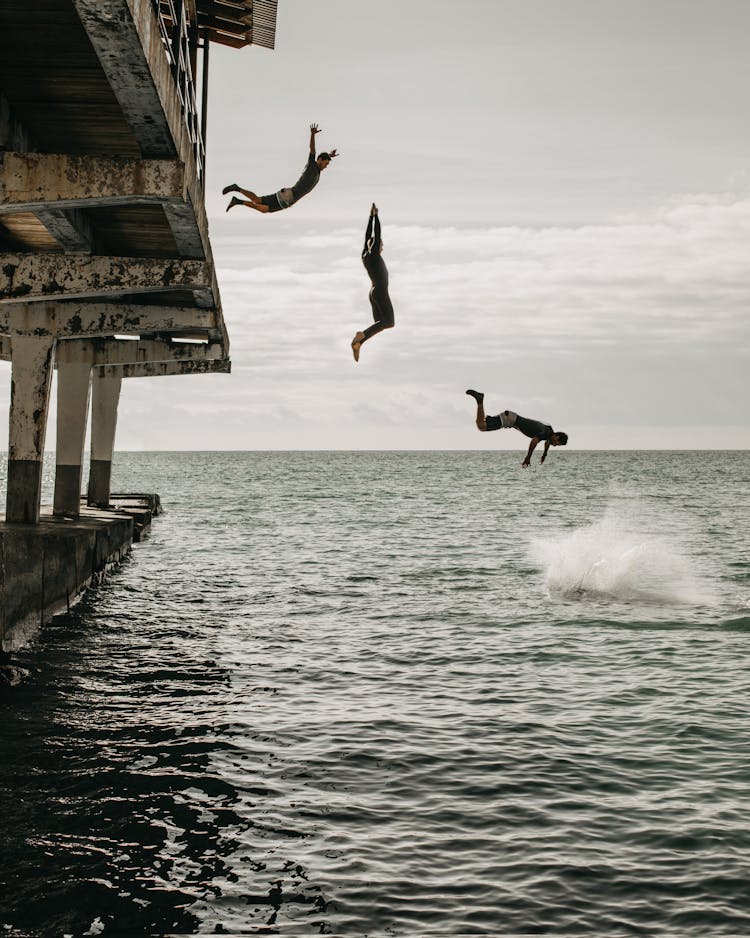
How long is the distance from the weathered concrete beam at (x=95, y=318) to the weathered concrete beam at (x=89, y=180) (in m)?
12.0

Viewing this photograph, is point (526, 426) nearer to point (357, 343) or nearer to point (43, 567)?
point (357, 343)

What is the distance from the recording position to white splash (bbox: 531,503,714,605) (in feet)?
89.9

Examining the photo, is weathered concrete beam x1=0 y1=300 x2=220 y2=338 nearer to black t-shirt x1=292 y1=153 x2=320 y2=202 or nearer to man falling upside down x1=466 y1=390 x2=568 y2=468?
man falling upside down x1=466 y1=390 x2=568 y2=468

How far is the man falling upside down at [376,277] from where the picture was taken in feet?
30.4

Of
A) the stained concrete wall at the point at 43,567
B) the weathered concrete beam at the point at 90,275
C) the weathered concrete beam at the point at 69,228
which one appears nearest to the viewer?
the weathered concrete beam at the point at 69,228

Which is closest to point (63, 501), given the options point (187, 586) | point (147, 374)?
point (187, 586)

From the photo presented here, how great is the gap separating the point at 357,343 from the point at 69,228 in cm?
765

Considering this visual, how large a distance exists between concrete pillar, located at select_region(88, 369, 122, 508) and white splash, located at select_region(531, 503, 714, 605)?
16.6 metres

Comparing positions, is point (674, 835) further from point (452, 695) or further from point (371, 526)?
point (371, 526)

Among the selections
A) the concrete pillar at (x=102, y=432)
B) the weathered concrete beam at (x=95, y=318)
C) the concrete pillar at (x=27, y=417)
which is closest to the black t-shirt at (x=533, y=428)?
the weathered concrete beam at (x=95, y=318)

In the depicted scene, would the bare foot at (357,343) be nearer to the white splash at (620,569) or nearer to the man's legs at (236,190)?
the man's legs at (236,190)

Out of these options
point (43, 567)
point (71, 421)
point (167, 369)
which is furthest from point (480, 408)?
point (167, 369)

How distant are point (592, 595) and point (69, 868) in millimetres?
19644

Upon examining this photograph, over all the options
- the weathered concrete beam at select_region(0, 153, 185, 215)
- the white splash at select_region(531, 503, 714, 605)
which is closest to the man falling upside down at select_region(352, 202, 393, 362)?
the weathered concrete beam at select_region(0, 153, 185, 215)
